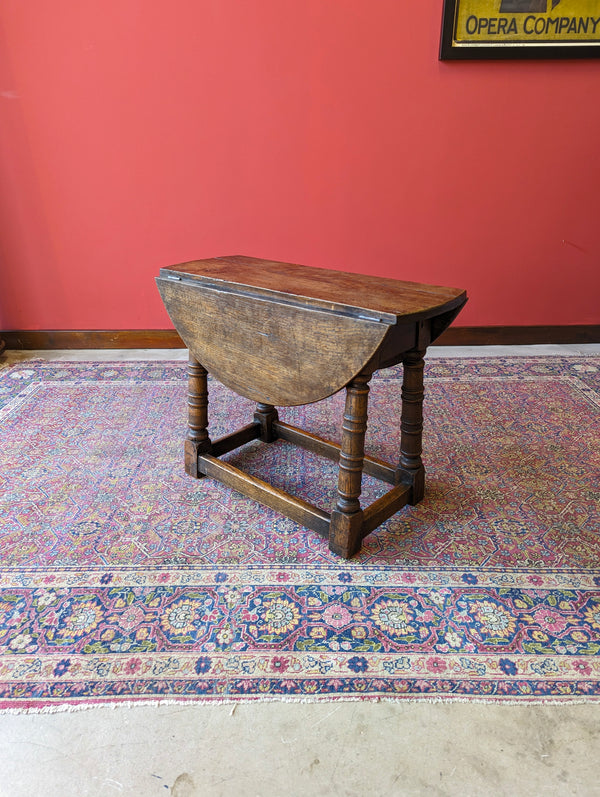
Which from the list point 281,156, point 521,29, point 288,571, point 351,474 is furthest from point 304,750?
point 521,29

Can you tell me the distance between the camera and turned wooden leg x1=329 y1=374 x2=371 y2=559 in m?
1.55

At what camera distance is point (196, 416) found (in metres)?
2.05

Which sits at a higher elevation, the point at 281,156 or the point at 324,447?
the point at 281,156

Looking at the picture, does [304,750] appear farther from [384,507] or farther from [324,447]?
[324,447]

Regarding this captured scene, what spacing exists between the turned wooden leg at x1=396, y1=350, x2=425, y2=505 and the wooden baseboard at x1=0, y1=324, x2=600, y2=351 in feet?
5.63

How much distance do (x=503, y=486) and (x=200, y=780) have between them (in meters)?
1.39

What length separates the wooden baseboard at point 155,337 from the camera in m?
3.44

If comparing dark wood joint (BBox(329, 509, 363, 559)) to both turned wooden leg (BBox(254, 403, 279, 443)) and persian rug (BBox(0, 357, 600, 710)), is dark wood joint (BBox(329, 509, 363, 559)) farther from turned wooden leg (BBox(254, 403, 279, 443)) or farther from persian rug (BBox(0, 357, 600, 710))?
turned wooden leg (BBox(254, 403, 279, 443))

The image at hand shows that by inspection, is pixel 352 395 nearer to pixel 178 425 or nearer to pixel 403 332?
pixel 403 332

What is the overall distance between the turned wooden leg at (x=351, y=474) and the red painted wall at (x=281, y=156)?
6.44 ft

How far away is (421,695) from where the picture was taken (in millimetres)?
1241

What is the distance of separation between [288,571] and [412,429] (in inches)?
24.3

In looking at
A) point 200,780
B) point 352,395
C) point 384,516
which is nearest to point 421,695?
point 200,780

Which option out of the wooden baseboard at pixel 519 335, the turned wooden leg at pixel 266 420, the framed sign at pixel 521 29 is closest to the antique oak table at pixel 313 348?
the turned wooden leg at pixel 266 420
